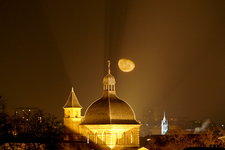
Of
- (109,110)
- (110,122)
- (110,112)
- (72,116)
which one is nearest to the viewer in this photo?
(110,122)

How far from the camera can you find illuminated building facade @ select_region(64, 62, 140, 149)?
4269 inches

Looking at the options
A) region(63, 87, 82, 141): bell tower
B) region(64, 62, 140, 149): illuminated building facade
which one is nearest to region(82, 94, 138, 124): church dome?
region(64, 62, 140, 149): illuminated building facade

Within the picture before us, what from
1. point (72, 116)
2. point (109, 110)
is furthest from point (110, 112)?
point (72, 116)

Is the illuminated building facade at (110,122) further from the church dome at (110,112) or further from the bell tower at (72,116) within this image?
the bell tower at (72,116)

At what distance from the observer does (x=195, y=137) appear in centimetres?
12325

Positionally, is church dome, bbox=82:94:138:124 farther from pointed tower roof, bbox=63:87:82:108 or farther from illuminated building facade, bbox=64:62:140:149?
pointed tower roof, bbox=63:87:82:108

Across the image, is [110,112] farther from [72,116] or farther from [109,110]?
[72,116]

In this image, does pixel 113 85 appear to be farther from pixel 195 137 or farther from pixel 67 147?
pixel 195 137

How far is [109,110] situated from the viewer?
10869 centimetres

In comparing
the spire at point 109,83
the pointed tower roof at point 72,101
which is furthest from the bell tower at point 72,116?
the spire at point 109,83

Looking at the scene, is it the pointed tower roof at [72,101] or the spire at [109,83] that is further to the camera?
the pointed tower roof at [72,101]

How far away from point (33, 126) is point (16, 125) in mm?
5524

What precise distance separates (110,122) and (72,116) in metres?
8.13

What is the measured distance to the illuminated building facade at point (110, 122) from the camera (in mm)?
108438
